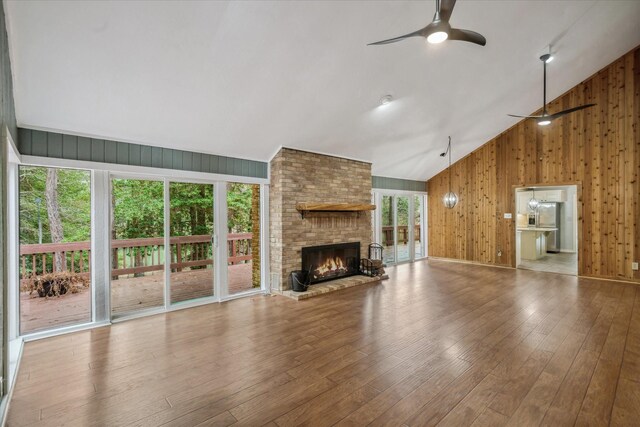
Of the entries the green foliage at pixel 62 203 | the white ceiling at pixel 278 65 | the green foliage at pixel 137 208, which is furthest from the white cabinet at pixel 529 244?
the green foliage at pixel 62 203

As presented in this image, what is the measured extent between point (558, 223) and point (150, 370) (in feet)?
41.6

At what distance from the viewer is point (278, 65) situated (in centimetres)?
344

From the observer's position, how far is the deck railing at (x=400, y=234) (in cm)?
807

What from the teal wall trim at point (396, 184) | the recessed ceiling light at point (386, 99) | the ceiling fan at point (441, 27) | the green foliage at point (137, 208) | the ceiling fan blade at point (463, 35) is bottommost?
the green foliage at point (137, 208)

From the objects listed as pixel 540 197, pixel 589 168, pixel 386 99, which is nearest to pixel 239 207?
pixel 386 99

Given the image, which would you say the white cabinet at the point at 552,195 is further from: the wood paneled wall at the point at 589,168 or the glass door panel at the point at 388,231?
the glass door panel at the point at 388,231

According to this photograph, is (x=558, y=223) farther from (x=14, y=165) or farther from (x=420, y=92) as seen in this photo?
(x=14, y=165)

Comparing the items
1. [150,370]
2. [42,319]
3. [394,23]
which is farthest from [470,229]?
[42,319]

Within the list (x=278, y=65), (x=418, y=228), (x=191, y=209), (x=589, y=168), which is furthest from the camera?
(x=418, y=228)

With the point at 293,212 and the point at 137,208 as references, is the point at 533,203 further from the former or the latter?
the point at 137,208

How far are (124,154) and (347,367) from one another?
3.89 metres

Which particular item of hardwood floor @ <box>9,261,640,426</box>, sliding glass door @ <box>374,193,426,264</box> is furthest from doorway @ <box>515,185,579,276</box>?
hardwood floor @ <box>9,261,640,426</box>

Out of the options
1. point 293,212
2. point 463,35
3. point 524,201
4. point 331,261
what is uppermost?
point 463,35

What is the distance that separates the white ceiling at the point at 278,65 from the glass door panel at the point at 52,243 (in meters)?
0.70
